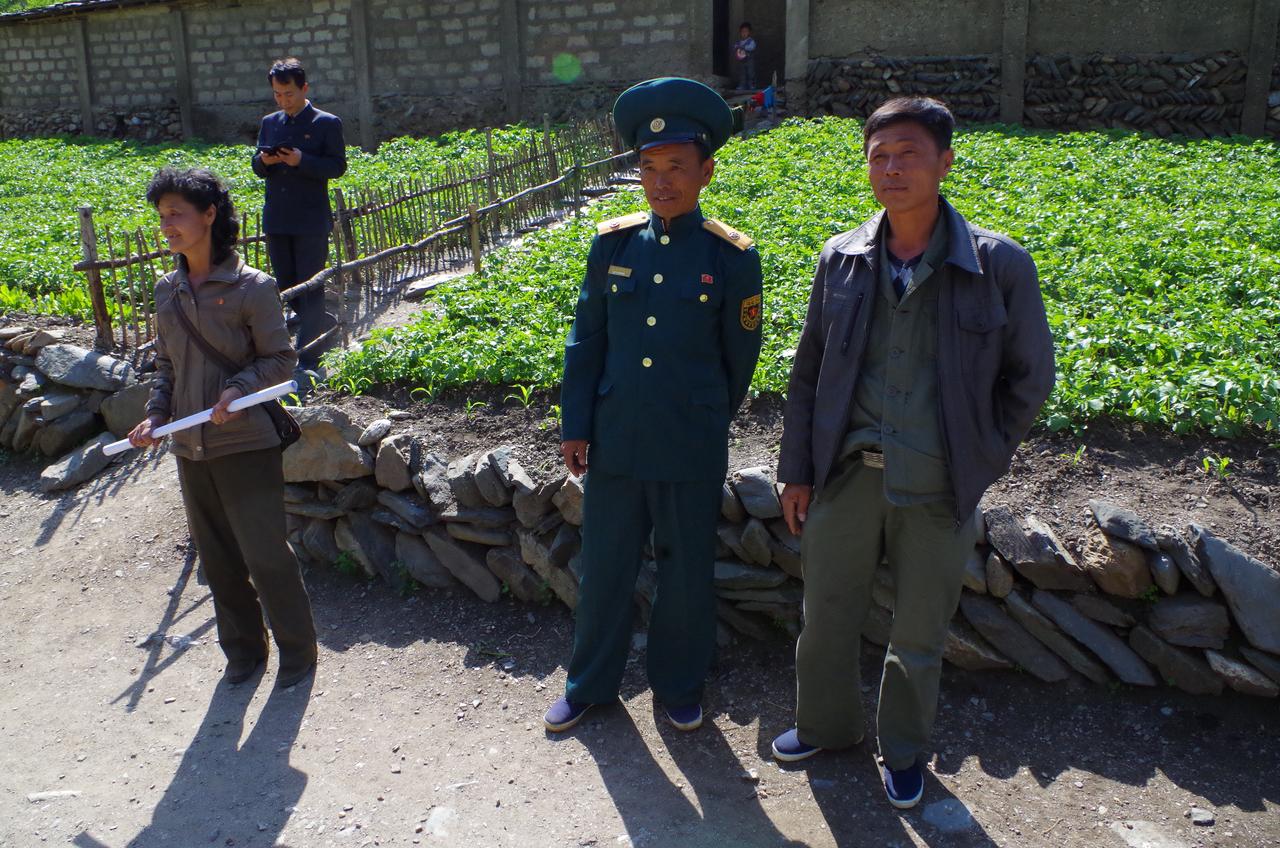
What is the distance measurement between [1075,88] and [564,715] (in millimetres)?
14464

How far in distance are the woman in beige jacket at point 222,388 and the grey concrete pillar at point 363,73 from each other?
15796 millimetres

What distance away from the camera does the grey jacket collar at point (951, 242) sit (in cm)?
257

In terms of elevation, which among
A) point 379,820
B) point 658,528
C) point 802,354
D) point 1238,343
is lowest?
point 379,820

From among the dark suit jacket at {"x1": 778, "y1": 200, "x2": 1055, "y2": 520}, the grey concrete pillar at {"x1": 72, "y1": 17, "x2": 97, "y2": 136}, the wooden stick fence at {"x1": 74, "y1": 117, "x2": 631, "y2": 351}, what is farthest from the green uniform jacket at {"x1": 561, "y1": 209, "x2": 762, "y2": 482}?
the grey concrete pillar at {"x1": 72, "y1": 17, "x2": 97, "y2": 136}

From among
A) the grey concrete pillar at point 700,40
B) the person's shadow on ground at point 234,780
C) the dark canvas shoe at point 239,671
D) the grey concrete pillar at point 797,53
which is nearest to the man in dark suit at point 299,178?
the dark canvas shoe at point 239,671

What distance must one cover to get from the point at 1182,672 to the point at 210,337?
337 cm

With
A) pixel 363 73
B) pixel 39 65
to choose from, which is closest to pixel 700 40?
pixel 363 73

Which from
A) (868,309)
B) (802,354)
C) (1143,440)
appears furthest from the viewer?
(1143,440)

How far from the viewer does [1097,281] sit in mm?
5664

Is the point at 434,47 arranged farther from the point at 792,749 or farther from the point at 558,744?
the point at 792,749

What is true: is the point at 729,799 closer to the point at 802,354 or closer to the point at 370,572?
the point at 802,354

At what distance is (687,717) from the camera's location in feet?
11.1

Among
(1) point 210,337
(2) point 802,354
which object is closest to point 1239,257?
(2) point 802,354

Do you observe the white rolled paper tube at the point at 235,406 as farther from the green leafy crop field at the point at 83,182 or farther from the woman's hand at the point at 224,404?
the green leafy crop field at the point at 83,182
